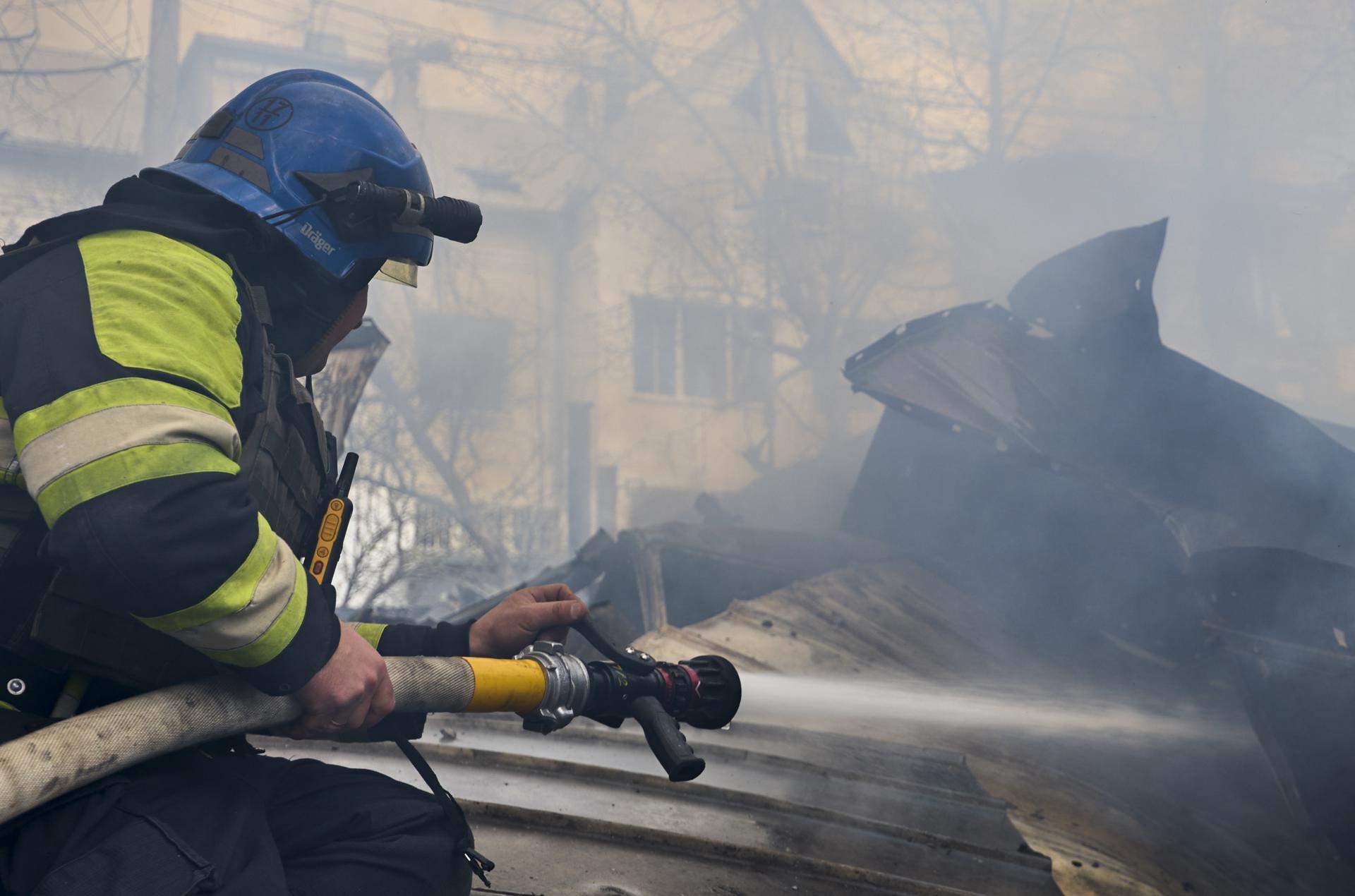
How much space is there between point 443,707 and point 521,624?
0.40 metres

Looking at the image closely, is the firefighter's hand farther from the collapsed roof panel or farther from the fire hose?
the collapsed roof panel

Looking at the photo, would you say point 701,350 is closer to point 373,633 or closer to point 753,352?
point 753,352

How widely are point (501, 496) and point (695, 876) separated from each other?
42.3 ft

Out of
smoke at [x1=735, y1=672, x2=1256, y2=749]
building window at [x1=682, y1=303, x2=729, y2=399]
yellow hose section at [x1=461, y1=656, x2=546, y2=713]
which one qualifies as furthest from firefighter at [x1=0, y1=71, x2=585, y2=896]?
building window at [x1=682, y1=303, x2=729, y2=399]

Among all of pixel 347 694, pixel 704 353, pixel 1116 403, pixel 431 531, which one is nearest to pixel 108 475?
pixel 347 694

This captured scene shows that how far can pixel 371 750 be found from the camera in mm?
2801

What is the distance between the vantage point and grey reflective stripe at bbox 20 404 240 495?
1.04m

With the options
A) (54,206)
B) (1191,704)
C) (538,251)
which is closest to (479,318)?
(538,251)

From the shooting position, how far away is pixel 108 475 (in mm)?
1042

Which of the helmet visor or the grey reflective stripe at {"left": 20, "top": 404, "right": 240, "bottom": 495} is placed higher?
the helmet visor

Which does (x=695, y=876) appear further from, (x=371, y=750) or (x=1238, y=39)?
(x=1238, y=39)

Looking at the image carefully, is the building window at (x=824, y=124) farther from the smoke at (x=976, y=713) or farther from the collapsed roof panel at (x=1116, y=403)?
the smoke at (x=976, y=713)

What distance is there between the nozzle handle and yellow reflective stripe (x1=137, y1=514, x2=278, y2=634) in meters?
0.64

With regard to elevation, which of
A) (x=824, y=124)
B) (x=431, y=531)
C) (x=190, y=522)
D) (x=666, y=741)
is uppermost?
(x=824, y=124)
